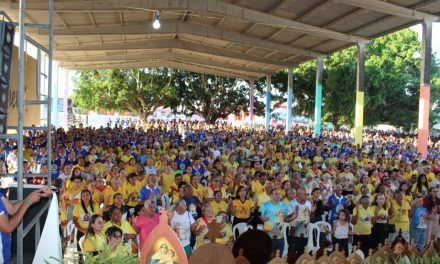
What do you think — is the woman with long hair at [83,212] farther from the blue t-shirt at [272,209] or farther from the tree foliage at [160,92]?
the tree foliage at [160,92]

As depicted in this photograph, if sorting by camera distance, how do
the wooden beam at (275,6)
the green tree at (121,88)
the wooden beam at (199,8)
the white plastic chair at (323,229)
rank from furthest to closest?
1. the green tree at (121,88)
2. the wooden beam at (275,6)
3. the wooden beam at (199,8)
4. the white plastic chair at (323,229)

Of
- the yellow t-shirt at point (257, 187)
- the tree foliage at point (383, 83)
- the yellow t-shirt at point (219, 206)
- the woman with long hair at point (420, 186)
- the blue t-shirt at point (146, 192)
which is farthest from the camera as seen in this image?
the tree foliage at point (383, 83)

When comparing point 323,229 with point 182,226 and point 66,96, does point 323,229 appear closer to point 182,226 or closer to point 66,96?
point 182,226

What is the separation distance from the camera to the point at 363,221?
715cm

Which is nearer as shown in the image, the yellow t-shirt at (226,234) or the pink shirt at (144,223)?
the pink shirt at (144,223)

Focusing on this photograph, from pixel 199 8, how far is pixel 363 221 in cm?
1200

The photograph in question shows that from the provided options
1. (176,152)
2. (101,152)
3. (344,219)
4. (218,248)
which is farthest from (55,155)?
(218,248)

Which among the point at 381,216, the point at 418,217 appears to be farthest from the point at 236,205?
the point at 418,217

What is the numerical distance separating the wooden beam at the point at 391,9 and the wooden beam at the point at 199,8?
3.64 m

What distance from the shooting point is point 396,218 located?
7535 mm

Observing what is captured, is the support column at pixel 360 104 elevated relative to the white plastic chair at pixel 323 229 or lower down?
elevated

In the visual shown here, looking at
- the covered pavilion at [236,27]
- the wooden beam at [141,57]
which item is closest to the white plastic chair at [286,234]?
the covered pavilion at [236,27]

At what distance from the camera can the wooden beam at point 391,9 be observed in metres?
15.5

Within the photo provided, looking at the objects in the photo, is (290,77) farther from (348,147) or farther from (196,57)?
(348,147)
